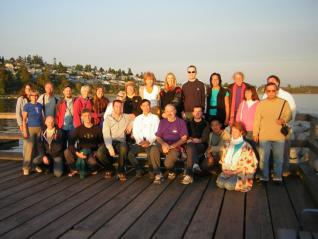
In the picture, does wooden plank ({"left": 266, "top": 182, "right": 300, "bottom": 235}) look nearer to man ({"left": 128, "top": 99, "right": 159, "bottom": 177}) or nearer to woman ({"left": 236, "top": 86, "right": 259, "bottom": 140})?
woman ({"left": 236, "top": 86, "right": 259, "bottom": 140})

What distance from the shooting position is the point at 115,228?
3.49m

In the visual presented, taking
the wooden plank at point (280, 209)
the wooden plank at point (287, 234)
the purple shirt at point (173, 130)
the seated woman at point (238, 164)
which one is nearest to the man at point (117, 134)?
the purple shirt at point (173, 130)

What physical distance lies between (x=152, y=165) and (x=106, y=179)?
724 mm

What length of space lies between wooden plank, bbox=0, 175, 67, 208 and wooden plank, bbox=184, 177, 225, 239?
6.80 feet

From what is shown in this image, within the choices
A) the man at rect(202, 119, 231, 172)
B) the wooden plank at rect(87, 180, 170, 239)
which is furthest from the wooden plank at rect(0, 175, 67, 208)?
the man at rect(202, 119, 231, 172)

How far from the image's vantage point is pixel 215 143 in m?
5.61

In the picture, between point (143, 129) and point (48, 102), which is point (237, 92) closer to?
point (143, 129)

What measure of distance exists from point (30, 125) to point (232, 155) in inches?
127

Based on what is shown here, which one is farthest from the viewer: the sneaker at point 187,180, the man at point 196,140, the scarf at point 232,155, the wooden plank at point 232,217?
the man at point 196,140

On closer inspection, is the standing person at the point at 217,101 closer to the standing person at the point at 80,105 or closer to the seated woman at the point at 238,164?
the seated woman at the point at 238,164

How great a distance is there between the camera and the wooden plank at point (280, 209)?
3.61 meters

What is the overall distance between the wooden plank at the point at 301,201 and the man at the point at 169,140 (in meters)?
1.63

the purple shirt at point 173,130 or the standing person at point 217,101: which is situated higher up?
the standing person at point 217,101

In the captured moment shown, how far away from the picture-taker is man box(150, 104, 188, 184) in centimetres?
539
